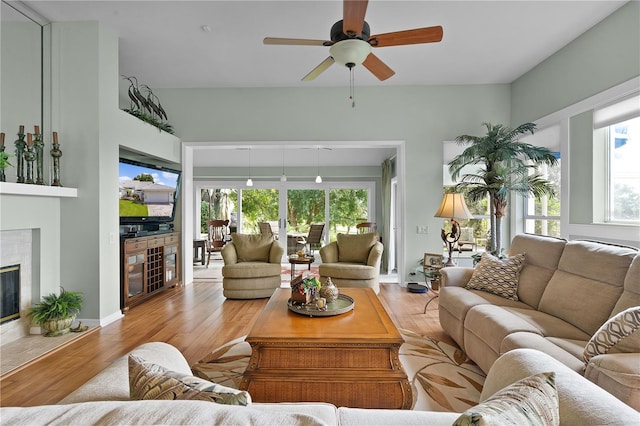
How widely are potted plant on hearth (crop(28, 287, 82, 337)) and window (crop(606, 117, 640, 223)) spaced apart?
5.68 m

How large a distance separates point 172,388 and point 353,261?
14.5 ft

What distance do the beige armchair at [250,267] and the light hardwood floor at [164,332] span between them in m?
0.15

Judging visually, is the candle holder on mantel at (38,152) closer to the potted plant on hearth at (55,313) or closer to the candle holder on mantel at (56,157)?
the candle holder on mantel at (56,157)

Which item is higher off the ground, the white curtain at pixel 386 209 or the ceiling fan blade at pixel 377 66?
the ceiling fan blade at pixel 377 66

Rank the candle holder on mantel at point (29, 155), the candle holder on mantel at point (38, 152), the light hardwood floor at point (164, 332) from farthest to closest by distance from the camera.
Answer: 1. the candle holder on mantel at point (38, 152)
2. the candle holder on mantel at point (29, 155)
3. the light hardwood floor at point (164, 332)

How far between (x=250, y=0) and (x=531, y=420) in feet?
12.4

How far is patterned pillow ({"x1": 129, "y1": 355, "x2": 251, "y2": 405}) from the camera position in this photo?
0.83 metres

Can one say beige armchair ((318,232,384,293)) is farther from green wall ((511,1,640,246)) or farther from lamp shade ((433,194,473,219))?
Answer: green wall ((511,1,640,246))

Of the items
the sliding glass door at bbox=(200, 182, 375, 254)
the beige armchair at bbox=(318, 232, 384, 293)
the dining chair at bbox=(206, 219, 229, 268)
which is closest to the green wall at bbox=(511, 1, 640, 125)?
the beige armchair at bbox=(318, 232, 384, 293)

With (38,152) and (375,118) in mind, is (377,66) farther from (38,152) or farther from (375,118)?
(38,152)

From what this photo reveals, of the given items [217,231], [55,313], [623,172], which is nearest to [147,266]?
[55,313]

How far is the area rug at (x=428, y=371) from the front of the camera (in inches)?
86.4

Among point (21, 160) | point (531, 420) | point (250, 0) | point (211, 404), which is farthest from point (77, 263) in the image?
point (531, 420)

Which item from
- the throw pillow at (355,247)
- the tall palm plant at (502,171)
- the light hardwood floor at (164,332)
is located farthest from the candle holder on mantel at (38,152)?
the tall palm plant at (502,171)
